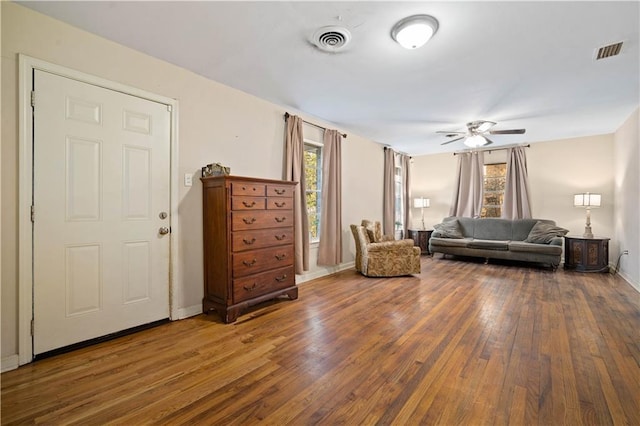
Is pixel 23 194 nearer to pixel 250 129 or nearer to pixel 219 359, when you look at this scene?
pixel 219 359

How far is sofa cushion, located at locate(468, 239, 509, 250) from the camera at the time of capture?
18.0 ft

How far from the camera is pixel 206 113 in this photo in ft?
10.2

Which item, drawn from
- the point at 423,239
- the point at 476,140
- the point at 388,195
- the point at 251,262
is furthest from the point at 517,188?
the point at 251,262

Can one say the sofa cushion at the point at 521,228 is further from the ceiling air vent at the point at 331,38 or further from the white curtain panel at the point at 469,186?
the ceiling air vent at the point at 331,38

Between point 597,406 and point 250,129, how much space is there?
3.79 m

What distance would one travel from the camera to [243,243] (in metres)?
2.96

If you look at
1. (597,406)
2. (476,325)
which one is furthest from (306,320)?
(597,406)

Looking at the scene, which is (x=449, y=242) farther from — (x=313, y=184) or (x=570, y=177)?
(x=313, y=184)

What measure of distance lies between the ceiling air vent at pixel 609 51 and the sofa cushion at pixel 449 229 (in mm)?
4040

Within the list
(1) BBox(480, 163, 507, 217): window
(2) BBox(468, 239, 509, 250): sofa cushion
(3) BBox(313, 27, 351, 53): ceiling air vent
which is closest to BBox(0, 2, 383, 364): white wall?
(3) BBox(313, 27, 351, 53): ceiling air vent

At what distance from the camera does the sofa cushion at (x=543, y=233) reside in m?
5.20

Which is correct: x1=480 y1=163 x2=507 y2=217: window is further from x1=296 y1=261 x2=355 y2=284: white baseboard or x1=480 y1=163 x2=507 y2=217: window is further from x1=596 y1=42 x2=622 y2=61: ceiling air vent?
x1=596 y1=42 x2=622 y2=61: ceiling air vent

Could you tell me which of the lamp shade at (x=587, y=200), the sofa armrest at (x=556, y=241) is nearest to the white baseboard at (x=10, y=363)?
the sofa armrest at (x=556, y=241)

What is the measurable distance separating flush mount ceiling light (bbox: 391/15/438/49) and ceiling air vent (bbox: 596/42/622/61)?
1.62 meters
